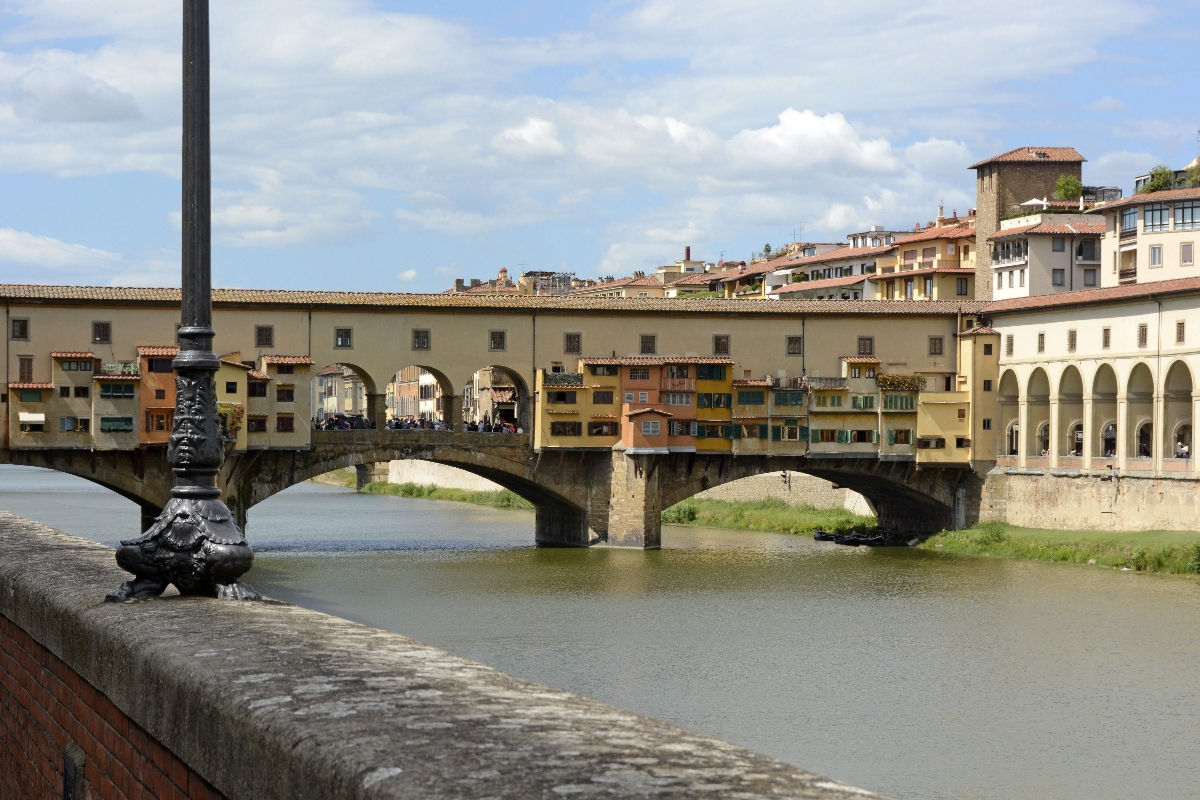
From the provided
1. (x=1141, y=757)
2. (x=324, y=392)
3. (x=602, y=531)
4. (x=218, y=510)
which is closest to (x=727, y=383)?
(x=602, y=531)

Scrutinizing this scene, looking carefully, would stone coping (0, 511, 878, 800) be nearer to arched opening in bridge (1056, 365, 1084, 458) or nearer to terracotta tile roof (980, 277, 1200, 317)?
terracotta tile roof (980, 277, 1200, 317)

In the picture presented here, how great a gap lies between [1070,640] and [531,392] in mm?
21437

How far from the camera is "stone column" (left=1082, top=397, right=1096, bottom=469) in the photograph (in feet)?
138

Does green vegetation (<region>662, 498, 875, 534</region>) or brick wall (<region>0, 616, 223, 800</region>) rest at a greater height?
brick wall (<region>0, 616, 223, 800</region>)

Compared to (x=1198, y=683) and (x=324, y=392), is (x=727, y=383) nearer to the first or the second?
(x=1198, y=683)

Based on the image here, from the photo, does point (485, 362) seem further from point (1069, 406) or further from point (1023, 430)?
point (1069, 406)

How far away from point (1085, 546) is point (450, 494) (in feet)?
114

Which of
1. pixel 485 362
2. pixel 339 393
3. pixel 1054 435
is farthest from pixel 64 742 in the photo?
pixel 339 393

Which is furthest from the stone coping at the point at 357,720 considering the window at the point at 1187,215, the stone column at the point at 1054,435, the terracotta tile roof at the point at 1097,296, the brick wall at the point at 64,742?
the window at the point at 1187,215

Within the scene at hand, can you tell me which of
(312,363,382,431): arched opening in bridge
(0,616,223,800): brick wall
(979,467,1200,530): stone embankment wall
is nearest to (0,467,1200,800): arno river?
(979,467,1200,530): stone embankment wall

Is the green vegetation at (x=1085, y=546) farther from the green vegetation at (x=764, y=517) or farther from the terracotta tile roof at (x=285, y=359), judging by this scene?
the terracotta tile roof at (x=285, y=359)

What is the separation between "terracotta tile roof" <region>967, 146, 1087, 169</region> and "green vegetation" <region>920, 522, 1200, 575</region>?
26577mm

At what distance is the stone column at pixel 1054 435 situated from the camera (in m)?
43.7

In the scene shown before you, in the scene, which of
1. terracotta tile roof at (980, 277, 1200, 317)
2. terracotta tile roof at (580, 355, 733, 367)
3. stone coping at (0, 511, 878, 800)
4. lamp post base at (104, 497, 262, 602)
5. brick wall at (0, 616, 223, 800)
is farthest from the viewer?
terracotta tile roof at (580, 355, 733, 367)
